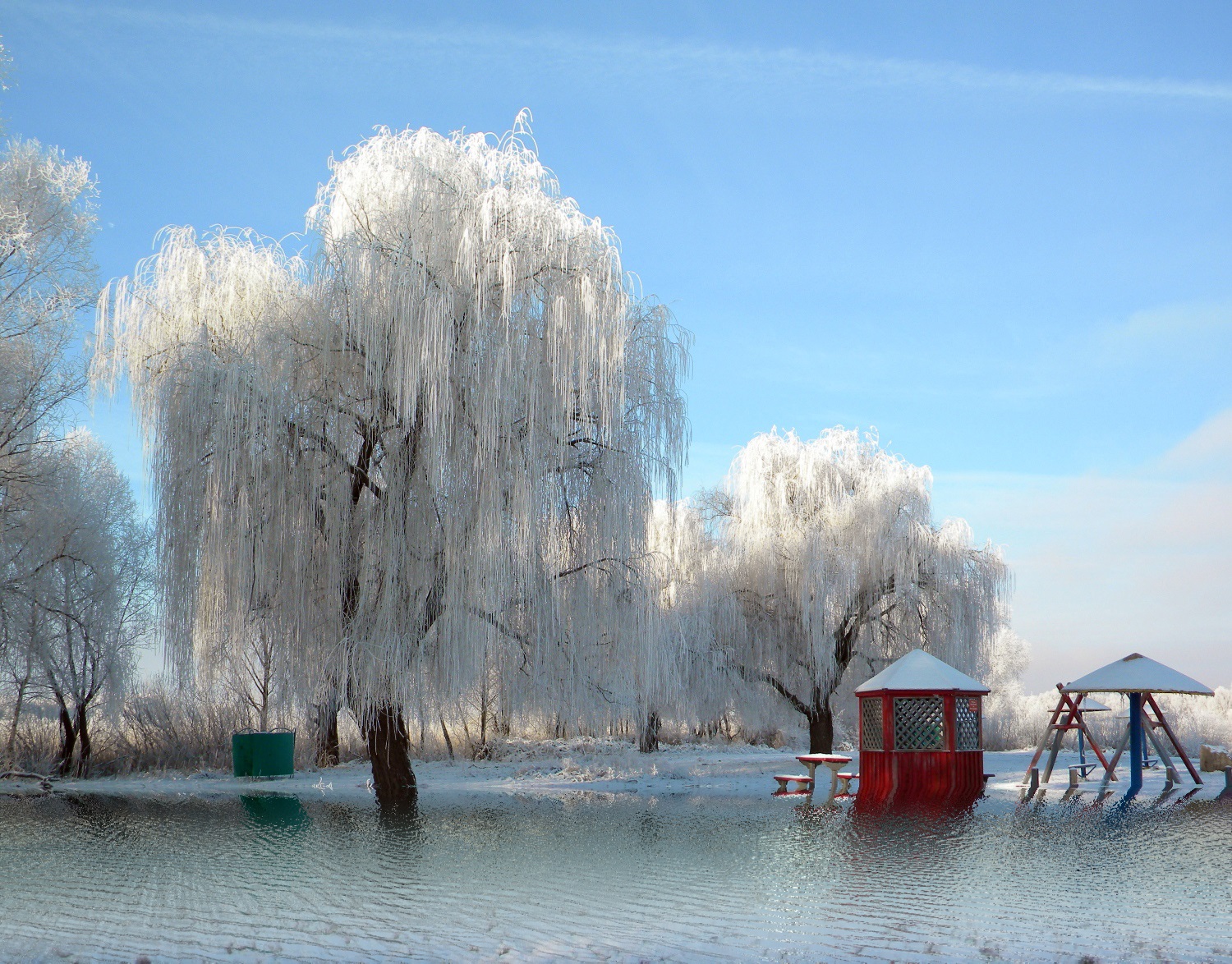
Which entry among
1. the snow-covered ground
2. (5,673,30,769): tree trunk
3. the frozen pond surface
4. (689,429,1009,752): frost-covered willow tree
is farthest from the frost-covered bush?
(5,673,30,769): tree trunk

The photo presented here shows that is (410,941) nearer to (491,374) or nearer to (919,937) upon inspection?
(919,937)

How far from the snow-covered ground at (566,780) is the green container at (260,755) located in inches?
13.5

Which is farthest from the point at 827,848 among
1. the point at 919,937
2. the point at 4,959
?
the point at 4,959

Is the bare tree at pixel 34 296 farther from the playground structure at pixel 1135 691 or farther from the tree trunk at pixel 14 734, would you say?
the playground structure at pixel 1135 691

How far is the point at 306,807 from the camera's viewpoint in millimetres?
11516

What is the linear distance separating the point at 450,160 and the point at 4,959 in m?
9.09

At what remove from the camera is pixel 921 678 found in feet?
43.1

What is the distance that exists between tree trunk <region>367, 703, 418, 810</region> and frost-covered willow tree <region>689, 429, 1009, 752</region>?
325 inches

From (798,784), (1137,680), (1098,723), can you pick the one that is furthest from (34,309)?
(1098,723)

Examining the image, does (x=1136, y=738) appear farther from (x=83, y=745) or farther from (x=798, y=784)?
(x=83, y=745)

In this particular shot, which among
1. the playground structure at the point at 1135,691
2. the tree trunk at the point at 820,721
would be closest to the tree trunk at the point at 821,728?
the tree trunk at the point at 820,721

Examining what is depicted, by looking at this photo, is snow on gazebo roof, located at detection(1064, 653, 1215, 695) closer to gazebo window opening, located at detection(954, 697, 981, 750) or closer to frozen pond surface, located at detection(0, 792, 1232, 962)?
gazebo window opening, located at detection(954, 697, 981, 750)

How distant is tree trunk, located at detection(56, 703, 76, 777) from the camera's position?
1728cm

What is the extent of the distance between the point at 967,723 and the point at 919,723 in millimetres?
664
